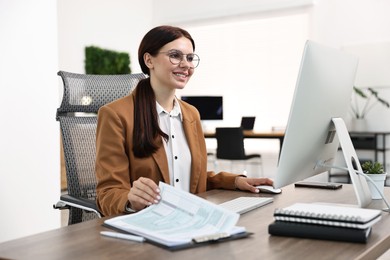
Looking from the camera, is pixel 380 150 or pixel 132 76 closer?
pixel 132 76

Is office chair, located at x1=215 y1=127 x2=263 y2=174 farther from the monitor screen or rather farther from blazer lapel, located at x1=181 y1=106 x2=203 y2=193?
the monitor screen

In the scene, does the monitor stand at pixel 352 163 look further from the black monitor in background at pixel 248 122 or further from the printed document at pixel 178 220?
the black monitor in background at pixel 248 122

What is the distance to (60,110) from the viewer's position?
7.68 ft

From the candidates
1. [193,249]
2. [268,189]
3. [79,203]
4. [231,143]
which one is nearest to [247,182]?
[268,189]

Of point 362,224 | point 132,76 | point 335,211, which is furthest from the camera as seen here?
point 132,76

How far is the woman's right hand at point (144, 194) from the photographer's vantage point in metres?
1.43

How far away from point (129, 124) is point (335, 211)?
Answer: 33.2 inches

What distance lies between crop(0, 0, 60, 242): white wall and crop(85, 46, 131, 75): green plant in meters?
3.96

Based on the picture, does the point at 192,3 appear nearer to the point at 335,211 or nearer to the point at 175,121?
the point at 175,121

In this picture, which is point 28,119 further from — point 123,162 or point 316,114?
point 316,114

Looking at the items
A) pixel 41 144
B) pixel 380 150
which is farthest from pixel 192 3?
pixel 41 144

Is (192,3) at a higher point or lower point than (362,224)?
higher

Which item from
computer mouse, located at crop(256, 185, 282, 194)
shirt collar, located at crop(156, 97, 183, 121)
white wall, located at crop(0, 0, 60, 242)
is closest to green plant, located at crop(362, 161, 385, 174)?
computer mouse, located at crop(256, 185, 282, 194)

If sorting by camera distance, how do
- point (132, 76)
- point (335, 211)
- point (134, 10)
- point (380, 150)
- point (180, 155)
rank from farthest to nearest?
point (134, 10) → point (380, 150) → point (132, 76) → point (180, 155) → point (335, 211)
